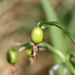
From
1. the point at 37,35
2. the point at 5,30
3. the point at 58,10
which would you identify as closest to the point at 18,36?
the point at 5,30

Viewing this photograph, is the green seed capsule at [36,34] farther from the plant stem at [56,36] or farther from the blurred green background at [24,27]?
the blurred green background at [24,27]

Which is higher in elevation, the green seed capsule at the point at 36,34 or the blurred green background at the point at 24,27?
the green seed capsule at the point at 36,34

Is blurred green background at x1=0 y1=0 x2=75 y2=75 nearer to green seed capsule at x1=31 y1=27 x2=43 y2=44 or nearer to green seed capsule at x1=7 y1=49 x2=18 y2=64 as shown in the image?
green seed capsule at x1=7 y1=49 x2=18 y2=64

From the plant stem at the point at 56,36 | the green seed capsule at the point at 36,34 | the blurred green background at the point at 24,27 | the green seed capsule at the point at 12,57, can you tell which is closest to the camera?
the green seed capsule at the point at 36,34

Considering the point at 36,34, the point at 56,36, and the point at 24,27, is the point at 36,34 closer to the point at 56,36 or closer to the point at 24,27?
the point at 56,36

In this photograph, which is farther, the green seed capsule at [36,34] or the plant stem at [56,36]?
the plant stem at [56,36]

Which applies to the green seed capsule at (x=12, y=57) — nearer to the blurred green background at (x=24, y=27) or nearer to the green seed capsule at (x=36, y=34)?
the green seed capsule at (x=36, y=34)

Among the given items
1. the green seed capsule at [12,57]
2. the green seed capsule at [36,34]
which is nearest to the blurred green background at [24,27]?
the green seed capsule at [12,57]

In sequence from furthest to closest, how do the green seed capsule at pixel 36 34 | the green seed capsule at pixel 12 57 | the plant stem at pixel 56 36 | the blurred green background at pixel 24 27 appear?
the blurred green background at pixel 24 27 < the plant stem at pixel 56 36 < the green seed capsule at pixel 12 57 < the green seed capsule at pixel 36 34
